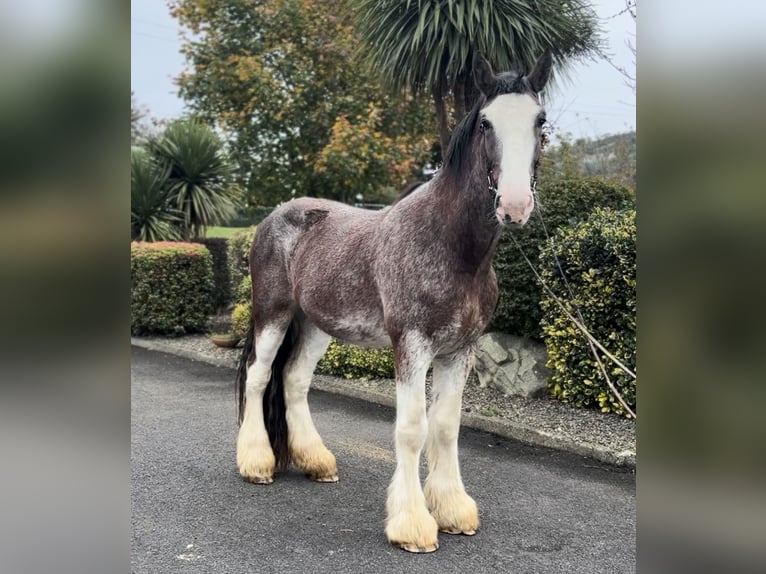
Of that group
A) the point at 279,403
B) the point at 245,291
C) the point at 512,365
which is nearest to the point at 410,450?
the point at 279,403

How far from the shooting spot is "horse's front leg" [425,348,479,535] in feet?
11.2

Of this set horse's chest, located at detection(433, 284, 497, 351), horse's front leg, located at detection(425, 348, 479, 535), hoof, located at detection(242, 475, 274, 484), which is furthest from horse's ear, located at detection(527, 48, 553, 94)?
hoof, located at detection(242, 475, 274, 484)

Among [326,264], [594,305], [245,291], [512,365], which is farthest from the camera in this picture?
[245,291]

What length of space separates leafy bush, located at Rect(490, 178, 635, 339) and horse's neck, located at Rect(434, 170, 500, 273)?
9.76ft

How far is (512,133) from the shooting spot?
265 cm

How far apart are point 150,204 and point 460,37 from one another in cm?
708

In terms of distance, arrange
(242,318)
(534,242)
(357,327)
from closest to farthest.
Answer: (357,327) < (534,242) < (242,318)

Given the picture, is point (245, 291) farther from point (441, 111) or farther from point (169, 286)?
point (441, 111)

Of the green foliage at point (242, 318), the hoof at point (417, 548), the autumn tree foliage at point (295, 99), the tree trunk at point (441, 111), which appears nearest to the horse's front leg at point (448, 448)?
the hoof at point (417, 548)

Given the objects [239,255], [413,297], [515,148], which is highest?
[515,148]

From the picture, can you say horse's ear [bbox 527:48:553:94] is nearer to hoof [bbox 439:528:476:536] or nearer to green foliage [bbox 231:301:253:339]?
hoof [bbox 439:528:476:536]

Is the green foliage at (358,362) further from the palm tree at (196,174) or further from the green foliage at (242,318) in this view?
the palm tree at (196,174)

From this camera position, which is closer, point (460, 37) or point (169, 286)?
point (460, 37)
